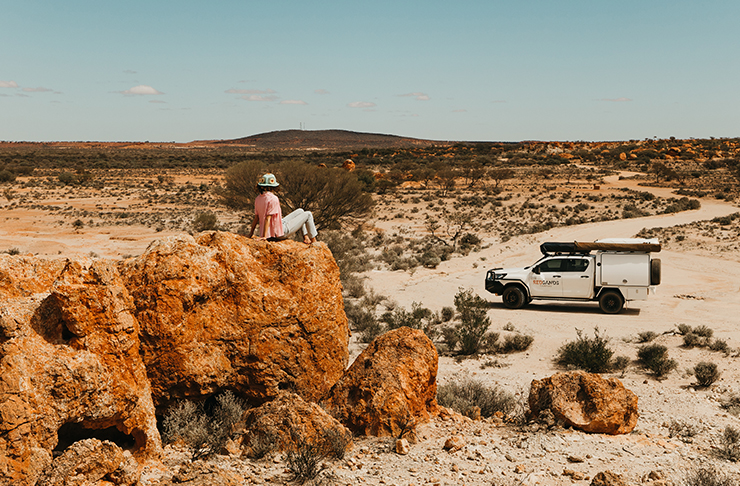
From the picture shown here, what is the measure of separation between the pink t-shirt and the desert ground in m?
3.13

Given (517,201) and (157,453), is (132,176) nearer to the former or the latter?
(517,201)

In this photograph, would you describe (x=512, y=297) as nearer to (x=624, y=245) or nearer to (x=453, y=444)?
(x=624, y=245)

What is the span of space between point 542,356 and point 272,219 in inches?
278

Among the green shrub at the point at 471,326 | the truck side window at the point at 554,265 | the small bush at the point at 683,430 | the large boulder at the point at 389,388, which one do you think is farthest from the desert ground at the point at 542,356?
the truck side window at the point at 554,265

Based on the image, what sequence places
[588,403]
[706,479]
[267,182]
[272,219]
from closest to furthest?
[706,479] < [588,403] < [272,219] < [267,182]

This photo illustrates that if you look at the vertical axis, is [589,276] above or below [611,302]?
above

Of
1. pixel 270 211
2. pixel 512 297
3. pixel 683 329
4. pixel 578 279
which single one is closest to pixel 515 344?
pixel 512 297

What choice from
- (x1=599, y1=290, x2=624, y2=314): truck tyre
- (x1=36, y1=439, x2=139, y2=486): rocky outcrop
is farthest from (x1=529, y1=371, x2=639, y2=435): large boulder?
(x1=599, y1=290, x2=624, y2=314): truck tyre

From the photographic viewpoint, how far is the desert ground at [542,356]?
18.4 ft

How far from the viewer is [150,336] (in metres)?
5.77

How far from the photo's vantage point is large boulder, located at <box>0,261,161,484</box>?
13.5 ft

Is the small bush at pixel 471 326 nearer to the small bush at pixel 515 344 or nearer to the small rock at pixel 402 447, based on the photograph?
the small bush at pixel 515 344

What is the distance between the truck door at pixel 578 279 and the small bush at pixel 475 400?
810cm

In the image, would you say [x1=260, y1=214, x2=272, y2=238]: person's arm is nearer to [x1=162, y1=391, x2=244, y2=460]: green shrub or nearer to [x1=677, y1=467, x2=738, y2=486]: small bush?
[x1=162, y1=391, x2=244, y2=460]: green shrub
